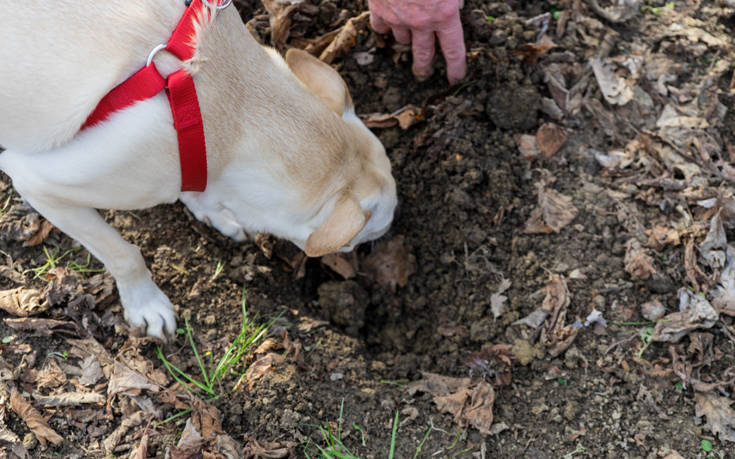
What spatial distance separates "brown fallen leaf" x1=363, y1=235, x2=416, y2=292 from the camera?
435 cm

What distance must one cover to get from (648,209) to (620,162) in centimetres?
41

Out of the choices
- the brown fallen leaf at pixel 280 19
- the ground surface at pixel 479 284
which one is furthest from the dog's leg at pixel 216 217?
the brown fallen leaf at pixel 280 19

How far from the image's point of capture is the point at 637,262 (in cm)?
379

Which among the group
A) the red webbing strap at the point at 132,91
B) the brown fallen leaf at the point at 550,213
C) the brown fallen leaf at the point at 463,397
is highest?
the red webbing strap at the point at 132,91

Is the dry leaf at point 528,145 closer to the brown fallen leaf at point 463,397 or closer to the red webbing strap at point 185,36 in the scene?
the brown fallen leaf at point 463,397

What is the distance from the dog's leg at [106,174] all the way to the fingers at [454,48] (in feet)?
7.15

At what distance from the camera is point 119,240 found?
3453 millimetres

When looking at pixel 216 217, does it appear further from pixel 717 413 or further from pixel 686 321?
pixel 717 413

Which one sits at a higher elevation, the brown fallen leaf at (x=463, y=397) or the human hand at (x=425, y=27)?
the human hand at (x=425, y=27)

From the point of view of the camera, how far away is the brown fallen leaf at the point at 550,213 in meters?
4.03

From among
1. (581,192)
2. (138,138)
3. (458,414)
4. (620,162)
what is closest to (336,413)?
(458,414)

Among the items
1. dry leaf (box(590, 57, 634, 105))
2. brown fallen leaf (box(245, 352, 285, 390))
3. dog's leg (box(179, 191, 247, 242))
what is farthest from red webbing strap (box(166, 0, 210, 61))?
dry leaf (box(590, 57, 634, 105))

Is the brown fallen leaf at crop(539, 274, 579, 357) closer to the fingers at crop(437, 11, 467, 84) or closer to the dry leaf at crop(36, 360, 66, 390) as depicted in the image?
the fingers at crop(437, 11, 467, 84)

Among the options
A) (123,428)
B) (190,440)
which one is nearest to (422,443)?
(190,440)
